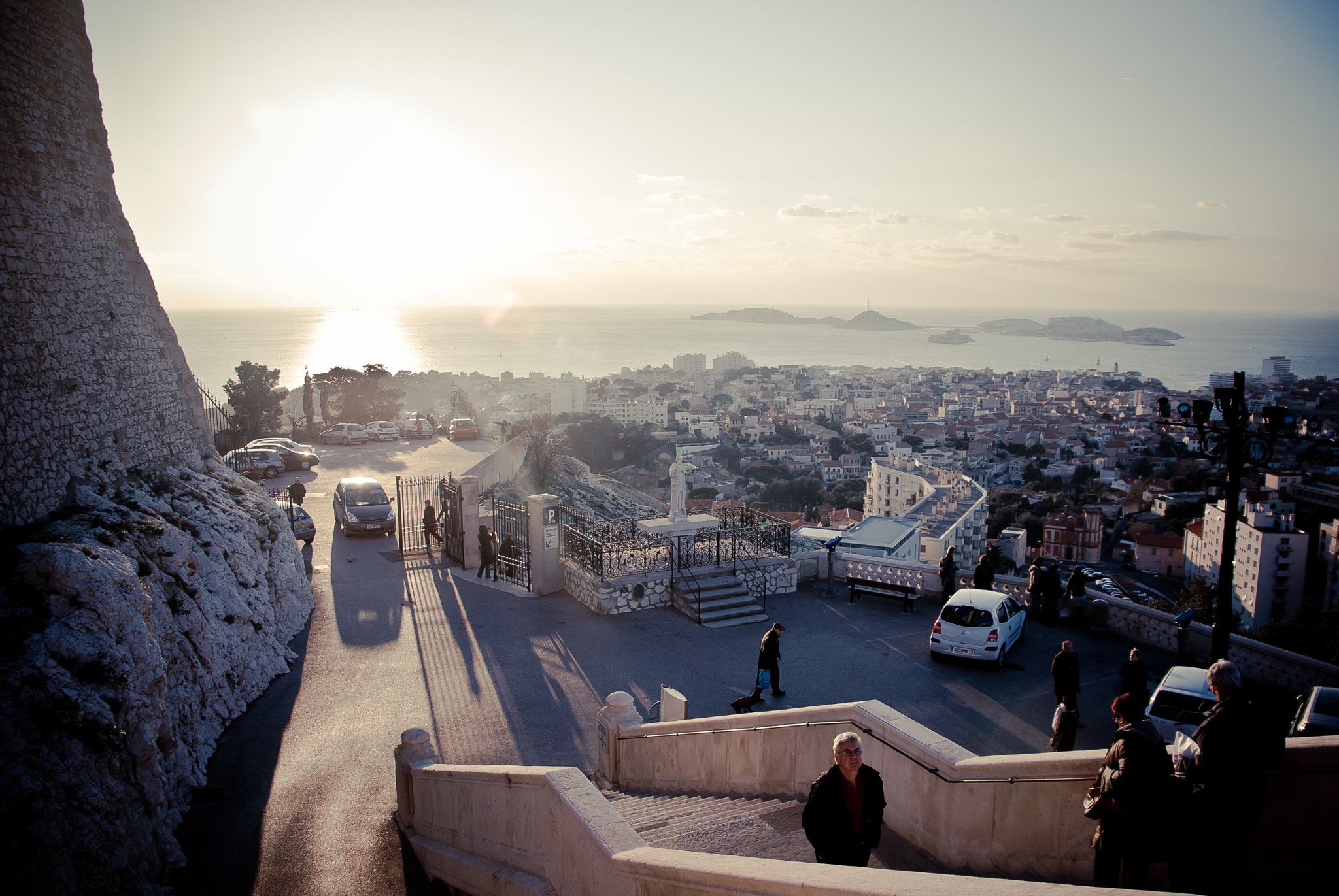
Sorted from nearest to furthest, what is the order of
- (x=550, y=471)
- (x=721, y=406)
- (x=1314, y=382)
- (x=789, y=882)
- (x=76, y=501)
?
(x=789, y=882), (x=76, y=501), (x=550, y=471), (x=1314, y=382), (x=721, y=406)

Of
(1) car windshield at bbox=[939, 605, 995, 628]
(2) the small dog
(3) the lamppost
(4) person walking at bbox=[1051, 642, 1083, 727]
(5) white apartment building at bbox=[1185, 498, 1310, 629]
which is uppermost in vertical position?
(3) the lamppost

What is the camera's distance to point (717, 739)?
677cm

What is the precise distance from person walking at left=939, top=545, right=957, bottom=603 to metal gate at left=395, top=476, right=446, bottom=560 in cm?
1102

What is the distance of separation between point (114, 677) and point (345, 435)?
27372 mm

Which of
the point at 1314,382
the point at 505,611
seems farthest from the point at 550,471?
Answer: the point at 1314,382

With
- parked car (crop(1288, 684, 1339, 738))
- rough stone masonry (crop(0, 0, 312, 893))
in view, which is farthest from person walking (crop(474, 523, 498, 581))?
parked car (crop(1288, 684, 1339, 738))

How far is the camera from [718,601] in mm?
13047

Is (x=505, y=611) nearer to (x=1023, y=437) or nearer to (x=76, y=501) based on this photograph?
(x=76, y=501)

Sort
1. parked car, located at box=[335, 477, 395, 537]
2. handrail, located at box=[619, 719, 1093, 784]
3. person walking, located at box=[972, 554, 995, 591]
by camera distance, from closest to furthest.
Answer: handrail, located at box=[619, 719, 1093, 784] → person walking, located at box=[972, 554, 995, 591] → parked car, located at box=[335, 477, 395, 537]

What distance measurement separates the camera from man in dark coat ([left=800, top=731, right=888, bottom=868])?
3.83 meters

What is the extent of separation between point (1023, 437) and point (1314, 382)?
30.8m

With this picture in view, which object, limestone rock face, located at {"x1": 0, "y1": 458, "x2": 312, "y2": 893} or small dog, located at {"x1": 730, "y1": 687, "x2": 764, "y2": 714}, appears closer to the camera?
limestone rock face, located at {"x1": 0, "y1": 458, "x2": 312, "y2": 893}

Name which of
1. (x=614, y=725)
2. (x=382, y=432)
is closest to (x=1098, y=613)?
(x=614, y=725)

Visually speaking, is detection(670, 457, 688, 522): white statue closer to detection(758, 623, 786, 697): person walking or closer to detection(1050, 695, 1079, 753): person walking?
detection(758, 623, 786, 697): person walking
